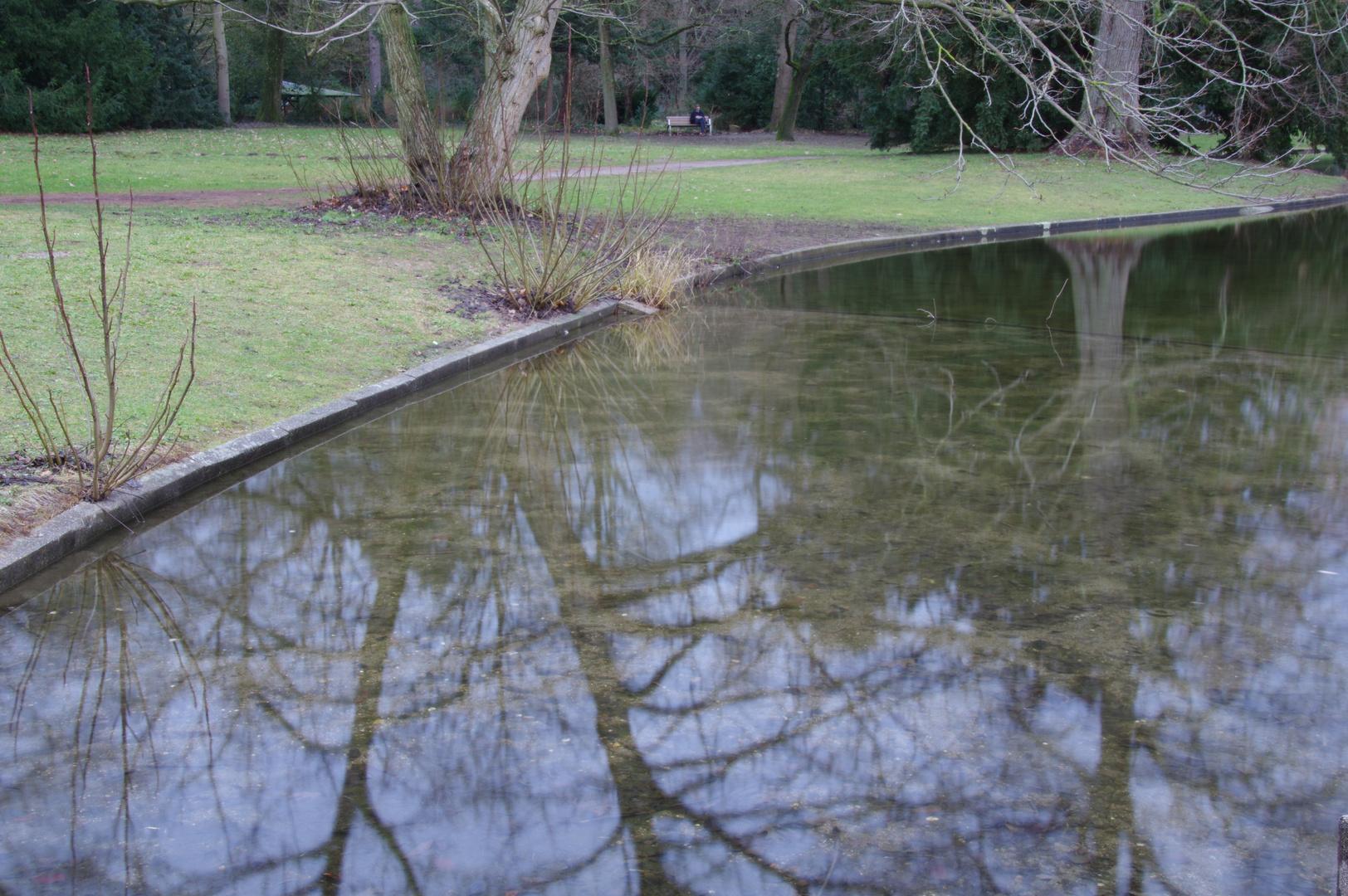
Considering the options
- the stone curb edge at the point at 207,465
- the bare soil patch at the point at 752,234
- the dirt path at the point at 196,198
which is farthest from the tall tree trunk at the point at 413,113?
the stone curb edge at the point at 207,465

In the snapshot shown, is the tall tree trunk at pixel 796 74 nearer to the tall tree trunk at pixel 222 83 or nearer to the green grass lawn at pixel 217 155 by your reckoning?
the green grass lawn at pixel 217 155

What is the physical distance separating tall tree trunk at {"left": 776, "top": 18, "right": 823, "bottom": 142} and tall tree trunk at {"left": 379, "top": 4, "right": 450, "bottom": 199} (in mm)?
22476

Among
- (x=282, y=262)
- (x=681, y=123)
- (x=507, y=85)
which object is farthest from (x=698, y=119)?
(x=282, y=262)

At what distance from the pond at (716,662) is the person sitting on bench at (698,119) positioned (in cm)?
4025

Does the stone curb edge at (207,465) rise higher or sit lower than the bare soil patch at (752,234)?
lower

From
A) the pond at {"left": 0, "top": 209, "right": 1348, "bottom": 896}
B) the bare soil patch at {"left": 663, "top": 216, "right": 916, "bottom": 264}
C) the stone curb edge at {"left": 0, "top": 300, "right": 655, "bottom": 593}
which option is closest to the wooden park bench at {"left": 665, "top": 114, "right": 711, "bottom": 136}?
the bare soil patch at {"left": 663, "top": 216, "right": 916, "bottom": 264}

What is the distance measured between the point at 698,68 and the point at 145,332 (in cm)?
4718

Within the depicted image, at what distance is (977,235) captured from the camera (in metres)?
18.3

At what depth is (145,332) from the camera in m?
8.07

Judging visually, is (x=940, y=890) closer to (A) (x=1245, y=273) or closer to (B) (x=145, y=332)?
(B) (x=145, y=332)

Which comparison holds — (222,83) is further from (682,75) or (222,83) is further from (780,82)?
(682,75)

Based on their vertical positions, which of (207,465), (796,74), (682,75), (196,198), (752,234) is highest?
(682,75)

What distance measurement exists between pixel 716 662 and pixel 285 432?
3607 mm

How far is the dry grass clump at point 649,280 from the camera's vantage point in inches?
454
